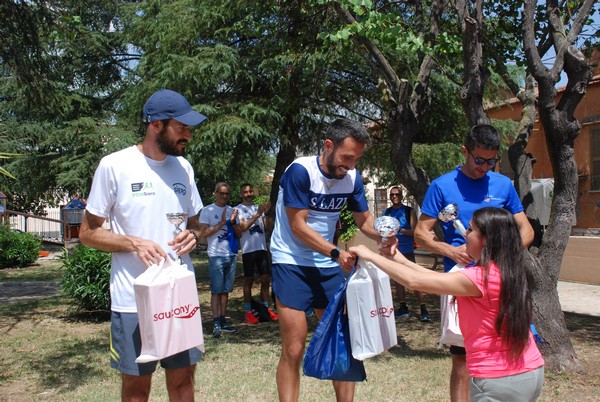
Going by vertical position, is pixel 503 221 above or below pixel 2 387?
above

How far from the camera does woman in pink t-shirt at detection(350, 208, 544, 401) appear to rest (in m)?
2.91

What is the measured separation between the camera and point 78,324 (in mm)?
8844

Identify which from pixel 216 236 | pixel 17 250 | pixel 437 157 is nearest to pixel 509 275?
pixel 216 236

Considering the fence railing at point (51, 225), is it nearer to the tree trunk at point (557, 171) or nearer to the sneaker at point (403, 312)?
the sneaker at point (403, 312)

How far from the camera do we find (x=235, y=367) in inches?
239

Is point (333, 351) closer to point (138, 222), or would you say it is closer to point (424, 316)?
point (138, 222)

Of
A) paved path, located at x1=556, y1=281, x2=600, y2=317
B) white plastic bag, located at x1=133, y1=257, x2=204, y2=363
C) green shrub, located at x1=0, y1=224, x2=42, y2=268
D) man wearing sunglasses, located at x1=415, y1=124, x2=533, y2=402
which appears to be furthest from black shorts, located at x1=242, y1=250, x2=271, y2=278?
green shrub, located at x1=0, y1=224, x2=42, y2=268

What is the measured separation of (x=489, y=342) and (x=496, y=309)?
163 mm

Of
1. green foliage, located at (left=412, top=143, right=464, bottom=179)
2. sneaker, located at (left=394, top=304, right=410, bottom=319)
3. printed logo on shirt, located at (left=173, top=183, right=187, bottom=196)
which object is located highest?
green foliage, located at (left=412, top=143, right=464, bottom=179)

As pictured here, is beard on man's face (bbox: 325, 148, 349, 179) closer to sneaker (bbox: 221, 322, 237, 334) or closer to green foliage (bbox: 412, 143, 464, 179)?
sneaker (bbox: 221, 322, 237, 334)

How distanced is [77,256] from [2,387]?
12.4 feet

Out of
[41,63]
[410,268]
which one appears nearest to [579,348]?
[410,268]

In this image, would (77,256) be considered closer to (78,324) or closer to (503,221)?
(78,324)

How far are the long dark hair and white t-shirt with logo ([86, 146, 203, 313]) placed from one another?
162 centimetres
